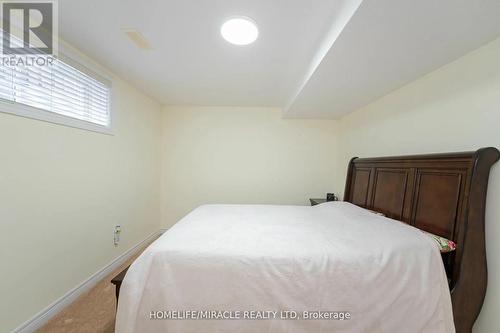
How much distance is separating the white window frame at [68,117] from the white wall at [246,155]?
50.0 inches

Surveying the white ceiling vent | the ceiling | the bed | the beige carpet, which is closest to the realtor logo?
the ceiling

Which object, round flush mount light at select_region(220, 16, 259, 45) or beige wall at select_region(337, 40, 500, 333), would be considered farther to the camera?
round flush mount light at select_region(220, 16, 259, 45)

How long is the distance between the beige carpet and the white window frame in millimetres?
1590

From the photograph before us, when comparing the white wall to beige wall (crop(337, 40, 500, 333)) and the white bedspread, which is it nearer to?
beige wall (crop(337, 40, 500, 333))

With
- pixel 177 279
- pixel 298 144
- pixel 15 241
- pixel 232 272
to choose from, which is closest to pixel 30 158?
pixel 15 241

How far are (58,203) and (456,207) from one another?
9.85ft

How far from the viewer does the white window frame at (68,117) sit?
1.31m

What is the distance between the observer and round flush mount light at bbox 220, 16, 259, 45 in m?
1.35

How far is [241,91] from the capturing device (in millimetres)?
2664

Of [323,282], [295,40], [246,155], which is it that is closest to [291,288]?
[323,282]

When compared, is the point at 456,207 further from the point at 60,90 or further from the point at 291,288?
the point at 60,90

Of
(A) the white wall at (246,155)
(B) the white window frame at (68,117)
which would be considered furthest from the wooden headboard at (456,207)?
(B) the white window frame at (68,117)

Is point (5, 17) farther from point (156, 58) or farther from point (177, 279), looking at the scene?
point (177, 279)

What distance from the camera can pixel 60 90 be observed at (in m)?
1.62
